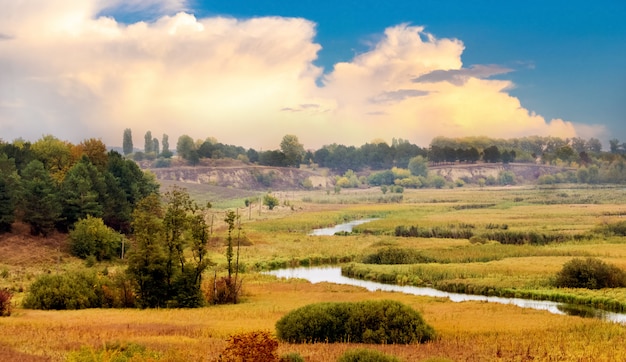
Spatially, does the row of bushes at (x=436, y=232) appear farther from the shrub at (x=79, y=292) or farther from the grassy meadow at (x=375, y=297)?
the shrub at (x=79, y=292)

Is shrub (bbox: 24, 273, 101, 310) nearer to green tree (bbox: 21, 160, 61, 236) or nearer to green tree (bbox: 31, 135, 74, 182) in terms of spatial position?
green tree (bbox: 21, 160, 61, 236)

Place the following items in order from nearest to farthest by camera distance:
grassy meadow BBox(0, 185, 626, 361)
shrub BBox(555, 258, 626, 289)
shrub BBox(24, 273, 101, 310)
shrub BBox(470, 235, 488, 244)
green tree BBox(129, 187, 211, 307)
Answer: grassy meadow BBox(0, 185, 626, 361)
shrub BBox(24, 273, 101, 310)
green tree BBox(129, 187, 211, 307)
shrub BBox(555, 258, 626, 289)
shrub BBox(470, 235, 488, 244)

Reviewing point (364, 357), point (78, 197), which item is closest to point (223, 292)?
point (364, 357)

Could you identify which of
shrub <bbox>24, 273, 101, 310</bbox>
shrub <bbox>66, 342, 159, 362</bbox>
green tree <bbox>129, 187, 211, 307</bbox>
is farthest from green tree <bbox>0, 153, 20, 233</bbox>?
shrub <bbox>66, 342, 159, 362</bbox>

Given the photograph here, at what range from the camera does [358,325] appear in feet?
104

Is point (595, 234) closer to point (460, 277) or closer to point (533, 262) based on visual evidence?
point (533, 262)

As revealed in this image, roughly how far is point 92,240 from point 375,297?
3990 centimetres

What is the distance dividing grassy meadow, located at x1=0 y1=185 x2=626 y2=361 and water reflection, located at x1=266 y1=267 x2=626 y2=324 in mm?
1870

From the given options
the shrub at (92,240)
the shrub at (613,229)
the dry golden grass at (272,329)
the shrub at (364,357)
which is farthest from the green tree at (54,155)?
the shrub at (364,357)

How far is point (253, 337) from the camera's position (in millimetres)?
19766

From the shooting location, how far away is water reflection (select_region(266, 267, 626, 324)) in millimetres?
46406

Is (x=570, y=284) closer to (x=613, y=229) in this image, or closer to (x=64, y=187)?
(x=613, y=229)

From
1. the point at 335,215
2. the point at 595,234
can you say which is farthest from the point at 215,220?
the point at 595,234

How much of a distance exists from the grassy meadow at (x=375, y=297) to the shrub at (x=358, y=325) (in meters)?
1.50
